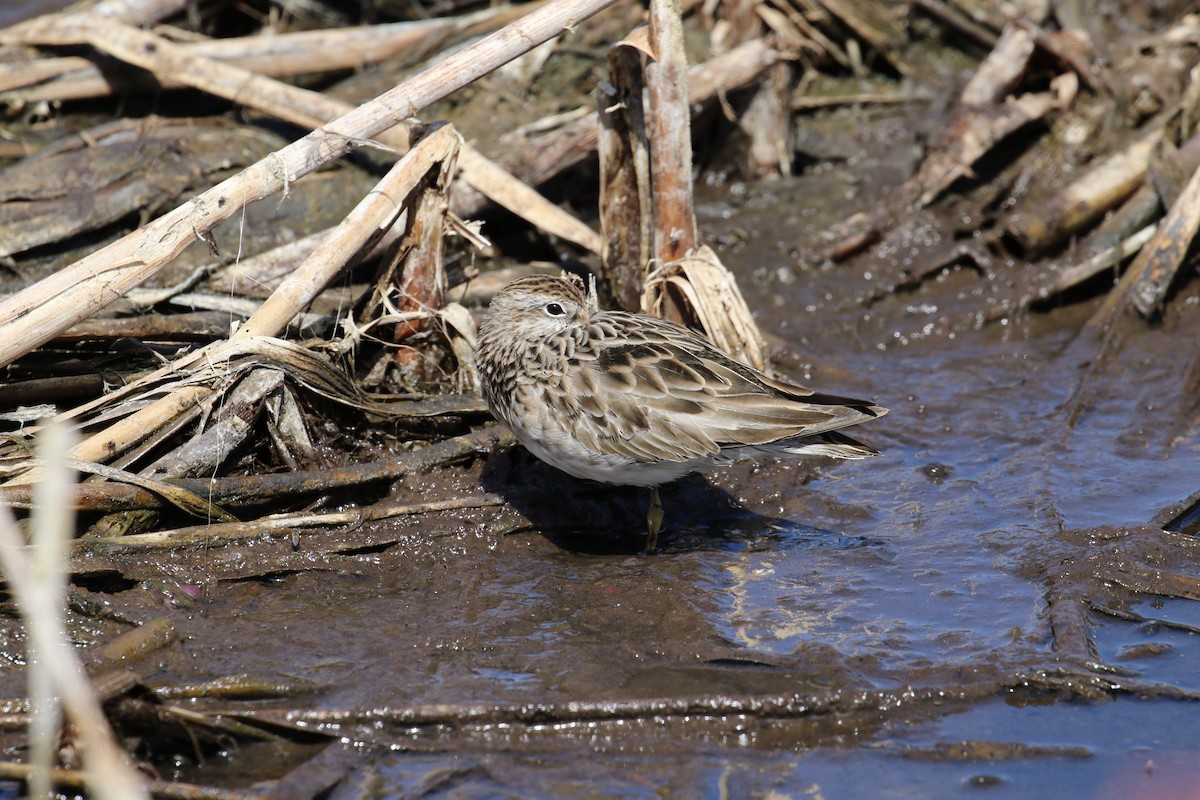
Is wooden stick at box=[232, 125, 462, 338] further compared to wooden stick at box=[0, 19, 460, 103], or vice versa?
wooden stick at box=[0, 19, 460, 103]

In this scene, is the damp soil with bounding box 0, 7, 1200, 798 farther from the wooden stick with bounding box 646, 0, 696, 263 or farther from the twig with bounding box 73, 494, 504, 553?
the wooden stick with bounding box 646, 0, 696, 263

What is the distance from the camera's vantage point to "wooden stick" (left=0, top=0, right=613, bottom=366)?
501cm

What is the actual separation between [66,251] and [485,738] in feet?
15.8

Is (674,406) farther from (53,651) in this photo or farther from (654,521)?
(53,651)

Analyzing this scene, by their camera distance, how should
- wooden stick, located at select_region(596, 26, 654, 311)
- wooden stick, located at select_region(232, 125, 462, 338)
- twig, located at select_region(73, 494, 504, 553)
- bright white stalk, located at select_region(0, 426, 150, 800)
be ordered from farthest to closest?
wooden stick, located at select_region(596, 26, 654, 311) → wooden stick, located at select_region(232, 125, 462, 338) → twig, located at select_region(73, 494, 504, 553) → bright white stalk, located at select_region(0, 426, 150, 800)

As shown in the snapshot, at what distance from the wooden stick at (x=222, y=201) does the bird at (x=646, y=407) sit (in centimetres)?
125

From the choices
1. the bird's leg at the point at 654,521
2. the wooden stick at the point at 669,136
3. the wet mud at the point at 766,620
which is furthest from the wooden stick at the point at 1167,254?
the bird's leg at the point at 654,521

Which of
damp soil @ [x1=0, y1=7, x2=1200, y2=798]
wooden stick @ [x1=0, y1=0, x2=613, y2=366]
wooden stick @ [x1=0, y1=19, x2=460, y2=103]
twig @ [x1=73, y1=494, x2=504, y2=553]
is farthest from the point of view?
wooden stick @ [x1=0, y1=19, x2=460, y2=103]

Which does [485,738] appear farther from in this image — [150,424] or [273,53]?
[273,53]

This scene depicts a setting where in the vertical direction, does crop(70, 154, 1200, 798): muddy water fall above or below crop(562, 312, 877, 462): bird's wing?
below

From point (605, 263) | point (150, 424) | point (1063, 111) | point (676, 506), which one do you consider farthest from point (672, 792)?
point (1063, 111)

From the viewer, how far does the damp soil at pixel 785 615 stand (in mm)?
4324

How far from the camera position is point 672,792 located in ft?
13.7

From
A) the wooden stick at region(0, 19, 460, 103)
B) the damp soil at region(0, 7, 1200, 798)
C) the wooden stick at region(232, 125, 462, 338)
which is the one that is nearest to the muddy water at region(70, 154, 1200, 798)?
the damp soil at region(0, 7, 1200, 798)
